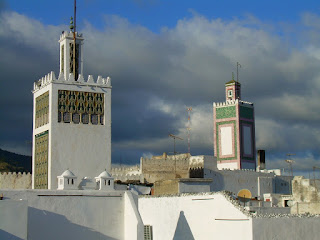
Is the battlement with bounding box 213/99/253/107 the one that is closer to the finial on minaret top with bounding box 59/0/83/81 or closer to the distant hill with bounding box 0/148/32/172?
the finial on minaret top with bounding box 59/0/83/81

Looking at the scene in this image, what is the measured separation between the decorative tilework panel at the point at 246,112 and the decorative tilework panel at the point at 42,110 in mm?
21614

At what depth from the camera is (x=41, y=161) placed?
27969 millimetres

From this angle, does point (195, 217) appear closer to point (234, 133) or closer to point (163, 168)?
point (163, 168)

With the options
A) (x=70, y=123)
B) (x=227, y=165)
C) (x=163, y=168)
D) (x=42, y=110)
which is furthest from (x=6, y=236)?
(x=227, y=165)

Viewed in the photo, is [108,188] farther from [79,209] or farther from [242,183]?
[242,183]

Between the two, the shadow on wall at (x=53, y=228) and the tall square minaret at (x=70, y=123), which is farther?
the tall square minaret at (x=70, y=123)

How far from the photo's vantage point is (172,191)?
1070 inches

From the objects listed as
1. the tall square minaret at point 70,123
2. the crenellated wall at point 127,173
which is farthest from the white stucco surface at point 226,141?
the tall square minaret at point 70,123

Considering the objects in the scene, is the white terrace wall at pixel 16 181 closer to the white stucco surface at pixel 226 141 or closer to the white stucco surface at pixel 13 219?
the white stucco surface at pixel 13 219

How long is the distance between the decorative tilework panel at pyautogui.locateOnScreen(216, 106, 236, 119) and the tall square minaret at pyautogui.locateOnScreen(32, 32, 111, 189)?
19866 mm

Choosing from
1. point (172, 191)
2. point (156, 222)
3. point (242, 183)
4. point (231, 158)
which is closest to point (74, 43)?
point (172, 191)

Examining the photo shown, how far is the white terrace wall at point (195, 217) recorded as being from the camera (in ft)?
63.4

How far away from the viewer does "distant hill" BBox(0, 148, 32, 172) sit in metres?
66.2

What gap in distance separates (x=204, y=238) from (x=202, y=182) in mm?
8623
